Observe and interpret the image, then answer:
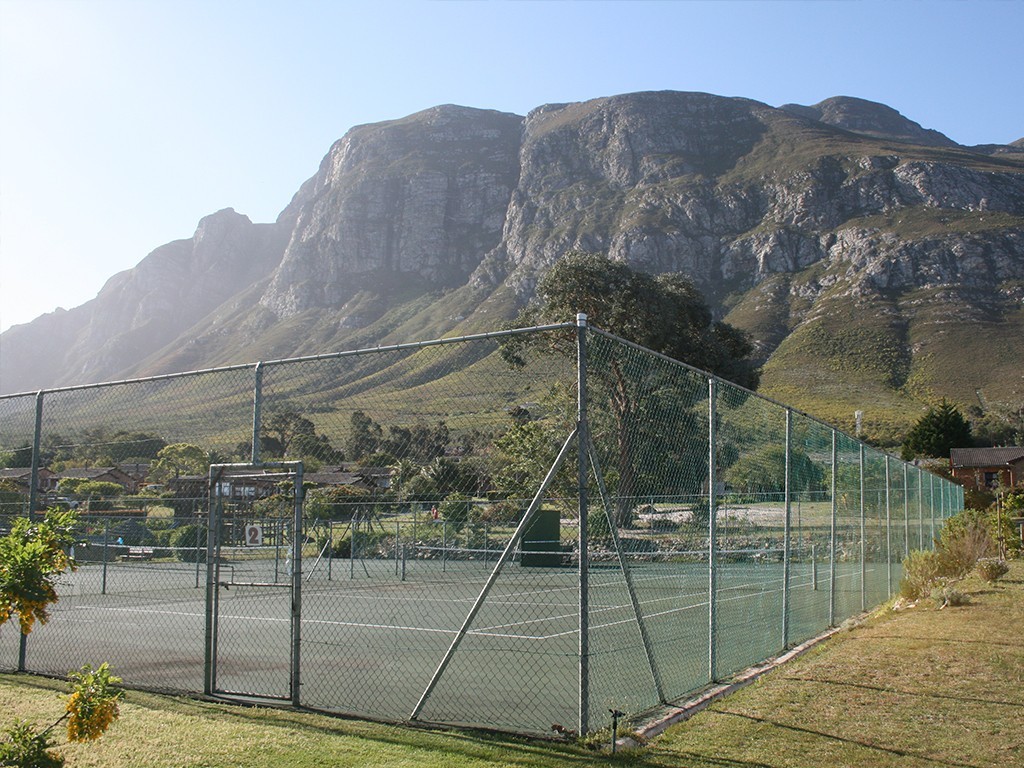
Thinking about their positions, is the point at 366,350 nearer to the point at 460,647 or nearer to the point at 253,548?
the point at 253,548

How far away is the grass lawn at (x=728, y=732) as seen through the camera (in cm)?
523

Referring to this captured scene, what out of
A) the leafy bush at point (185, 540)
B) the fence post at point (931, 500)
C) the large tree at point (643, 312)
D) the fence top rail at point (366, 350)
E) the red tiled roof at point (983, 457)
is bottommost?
the leafy bush at point (185, 540)

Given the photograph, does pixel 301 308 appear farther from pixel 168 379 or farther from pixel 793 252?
pixel 168 379

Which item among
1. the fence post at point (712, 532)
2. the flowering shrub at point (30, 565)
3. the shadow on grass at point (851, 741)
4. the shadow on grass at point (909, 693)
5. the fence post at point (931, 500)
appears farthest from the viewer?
the fence post at point (931, 500)

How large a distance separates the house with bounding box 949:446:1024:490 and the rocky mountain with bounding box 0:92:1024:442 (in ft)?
19.6

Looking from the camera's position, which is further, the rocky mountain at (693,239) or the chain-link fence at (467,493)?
the rocky mountain at (693,239)

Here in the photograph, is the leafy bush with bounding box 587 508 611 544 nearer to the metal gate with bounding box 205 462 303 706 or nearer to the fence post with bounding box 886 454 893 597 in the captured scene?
the metal gate with bounding box 205 462 303 706

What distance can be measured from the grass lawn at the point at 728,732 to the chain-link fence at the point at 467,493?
408 mm

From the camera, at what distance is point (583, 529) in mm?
5281

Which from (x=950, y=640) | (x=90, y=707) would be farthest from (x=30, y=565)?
(x=950, y=640)

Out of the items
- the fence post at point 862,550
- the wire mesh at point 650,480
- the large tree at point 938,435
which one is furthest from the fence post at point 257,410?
the large tree at point 938,435

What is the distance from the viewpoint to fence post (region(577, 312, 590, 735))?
5246 mm

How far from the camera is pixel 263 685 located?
7660mm

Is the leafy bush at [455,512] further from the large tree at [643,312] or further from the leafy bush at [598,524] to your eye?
the large tree at [643,312]
